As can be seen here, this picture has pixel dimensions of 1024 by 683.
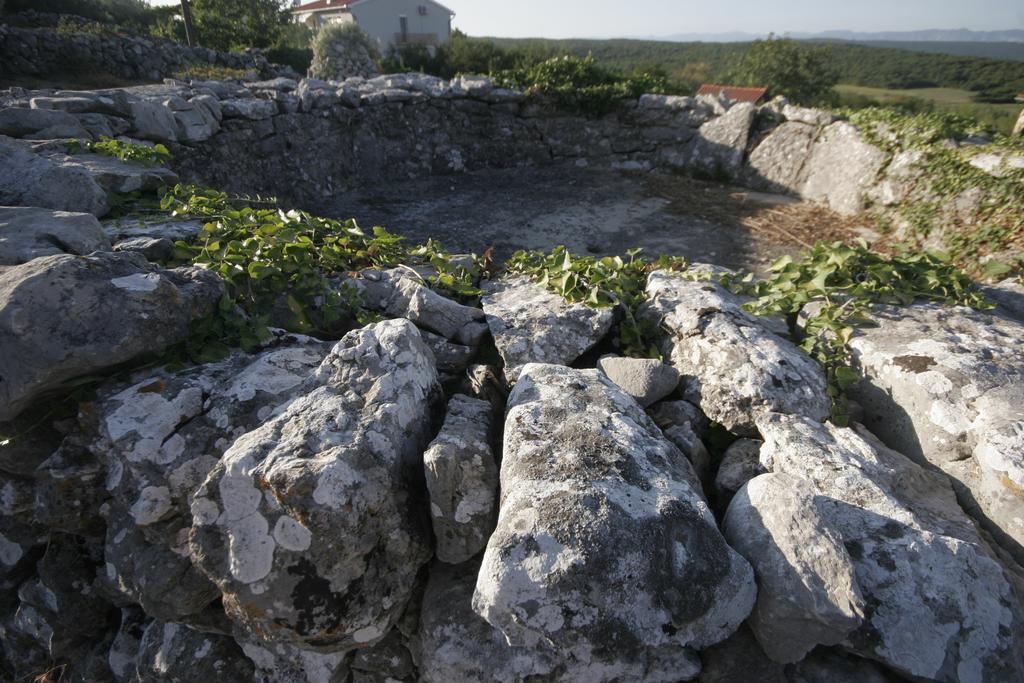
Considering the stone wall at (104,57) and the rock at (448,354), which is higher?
the stone wall at (104,57)

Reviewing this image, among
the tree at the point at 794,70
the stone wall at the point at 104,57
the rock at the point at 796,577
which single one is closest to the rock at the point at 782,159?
the rock at the point at 796,577

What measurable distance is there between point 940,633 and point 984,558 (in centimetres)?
30

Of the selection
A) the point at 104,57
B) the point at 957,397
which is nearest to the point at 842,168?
the point at 957,397

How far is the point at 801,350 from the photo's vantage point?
2.89 metres

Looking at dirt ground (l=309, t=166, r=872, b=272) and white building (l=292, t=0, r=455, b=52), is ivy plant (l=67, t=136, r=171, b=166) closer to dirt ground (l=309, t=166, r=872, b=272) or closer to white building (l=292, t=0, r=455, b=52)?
dirt ground (l=309, t=166, r=872, b=272)

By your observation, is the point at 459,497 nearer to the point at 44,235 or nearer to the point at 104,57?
the point at 44,235

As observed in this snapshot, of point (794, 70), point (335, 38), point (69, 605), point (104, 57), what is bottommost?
point (69, 605)

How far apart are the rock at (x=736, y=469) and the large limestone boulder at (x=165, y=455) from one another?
5.89 feet

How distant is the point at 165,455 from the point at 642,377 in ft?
6.51

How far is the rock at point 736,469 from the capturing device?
2.16 meters

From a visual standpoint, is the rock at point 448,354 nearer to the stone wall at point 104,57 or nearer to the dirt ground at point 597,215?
the dirt ground at point 597,215

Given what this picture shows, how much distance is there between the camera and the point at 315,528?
1724mm

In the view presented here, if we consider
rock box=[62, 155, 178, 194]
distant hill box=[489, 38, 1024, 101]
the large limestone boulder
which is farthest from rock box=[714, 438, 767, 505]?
distant hill box=[489, 38, 1024, 101]

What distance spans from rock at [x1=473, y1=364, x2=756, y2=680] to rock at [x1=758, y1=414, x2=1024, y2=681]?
0.22 m
